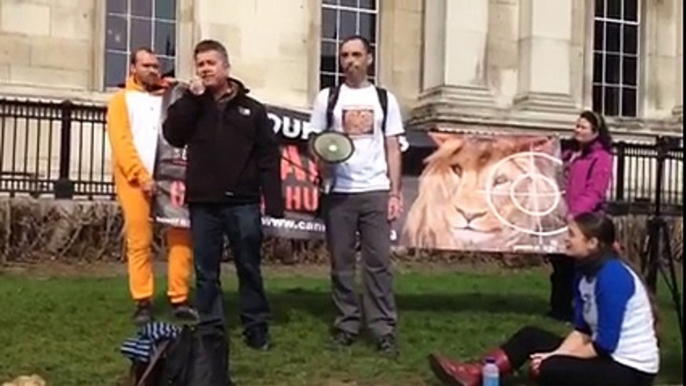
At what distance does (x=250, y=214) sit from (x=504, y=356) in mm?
1764

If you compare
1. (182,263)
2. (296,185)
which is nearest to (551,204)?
(296,185)

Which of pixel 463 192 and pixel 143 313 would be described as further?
pixel 463 192

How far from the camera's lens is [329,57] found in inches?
728

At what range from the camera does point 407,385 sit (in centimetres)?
693

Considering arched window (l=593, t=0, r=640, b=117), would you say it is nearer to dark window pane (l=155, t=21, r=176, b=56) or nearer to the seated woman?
dark window pane (l=155, t=21, r=176, b=56)

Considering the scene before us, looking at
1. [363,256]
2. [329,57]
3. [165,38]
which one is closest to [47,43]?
[165,38]

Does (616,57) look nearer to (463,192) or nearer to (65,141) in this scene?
(65,141)

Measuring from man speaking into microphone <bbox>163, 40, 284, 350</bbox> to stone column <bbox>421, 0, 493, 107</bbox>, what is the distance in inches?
403

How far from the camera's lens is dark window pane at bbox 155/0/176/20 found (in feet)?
57.2

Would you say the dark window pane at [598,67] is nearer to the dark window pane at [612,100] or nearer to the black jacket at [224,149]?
the dark window pane at [612,100]

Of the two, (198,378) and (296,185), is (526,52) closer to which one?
(296,185)

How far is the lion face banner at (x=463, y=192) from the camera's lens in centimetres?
989

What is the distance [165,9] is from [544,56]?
5.57m

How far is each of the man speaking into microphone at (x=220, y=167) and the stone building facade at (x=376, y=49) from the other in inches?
353
